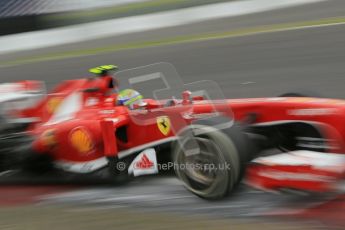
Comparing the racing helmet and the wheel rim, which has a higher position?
the racing helmet

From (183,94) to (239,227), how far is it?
131 centimetres

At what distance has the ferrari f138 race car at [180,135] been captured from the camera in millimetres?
3736

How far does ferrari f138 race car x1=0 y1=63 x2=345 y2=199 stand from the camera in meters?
3.74

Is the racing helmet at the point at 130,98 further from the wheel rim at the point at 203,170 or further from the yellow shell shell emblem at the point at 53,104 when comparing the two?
the wheel rim at the point at 203,170

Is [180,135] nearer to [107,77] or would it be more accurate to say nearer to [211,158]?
[211,158]

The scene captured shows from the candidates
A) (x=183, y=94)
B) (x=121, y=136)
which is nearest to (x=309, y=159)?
(x=183, y=94)

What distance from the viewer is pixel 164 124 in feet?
13.8

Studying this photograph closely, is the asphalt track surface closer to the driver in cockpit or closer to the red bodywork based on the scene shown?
the red bodywork

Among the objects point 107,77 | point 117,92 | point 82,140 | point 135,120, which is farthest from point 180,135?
point 107,77

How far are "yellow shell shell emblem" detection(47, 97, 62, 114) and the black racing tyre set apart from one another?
149 cm

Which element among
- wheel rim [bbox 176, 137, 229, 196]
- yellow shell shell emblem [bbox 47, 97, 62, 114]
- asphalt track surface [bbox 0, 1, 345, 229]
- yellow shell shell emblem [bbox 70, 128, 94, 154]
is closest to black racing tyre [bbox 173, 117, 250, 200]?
wheel rim [bbox 176, 137, 229, 196]

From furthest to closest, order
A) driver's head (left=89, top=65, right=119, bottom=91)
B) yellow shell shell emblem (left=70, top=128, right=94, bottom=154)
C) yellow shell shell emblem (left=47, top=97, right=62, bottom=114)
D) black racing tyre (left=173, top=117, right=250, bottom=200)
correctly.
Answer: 1. yellow shell shell emblem (left=47, top=97, right=62, bottom=114)
2. driver's head (left=89, top=65, right=119, bottom=91)
3. yellow shell shell emblem (left=70, top=128, right=94, bottom=154)
4. black racing tyre (left=173, top=117, right=250, bottom=200)

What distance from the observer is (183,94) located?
4.40 m

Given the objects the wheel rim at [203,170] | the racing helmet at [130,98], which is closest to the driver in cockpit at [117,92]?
the racing helmet at [130,98]
